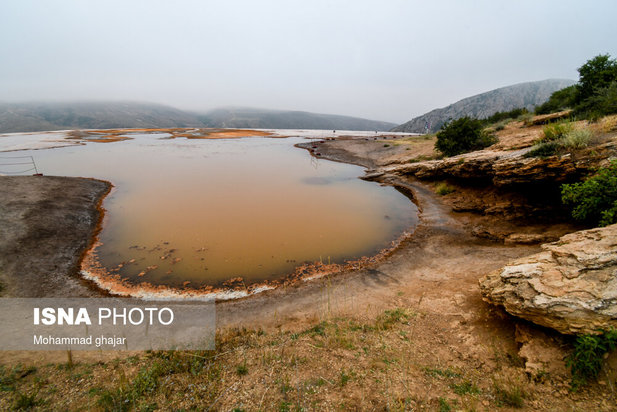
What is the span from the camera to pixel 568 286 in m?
3.63

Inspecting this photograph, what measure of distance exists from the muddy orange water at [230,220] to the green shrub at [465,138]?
7.40 m

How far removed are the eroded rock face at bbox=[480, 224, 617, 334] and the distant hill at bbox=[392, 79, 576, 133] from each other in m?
125

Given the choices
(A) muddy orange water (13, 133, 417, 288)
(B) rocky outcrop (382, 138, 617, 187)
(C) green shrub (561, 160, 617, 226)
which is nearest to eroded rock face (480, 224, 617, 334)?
(C) green shrub (561, 160, 617, 226)

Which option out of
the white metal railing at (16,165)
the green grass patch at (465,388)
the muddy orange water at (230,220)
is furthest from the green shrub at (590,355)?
the white metal railing at (16,165)

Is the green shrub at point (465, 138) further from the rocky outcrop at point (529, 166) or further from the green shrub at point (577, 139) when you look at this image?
the green shrub at point (577, 139)

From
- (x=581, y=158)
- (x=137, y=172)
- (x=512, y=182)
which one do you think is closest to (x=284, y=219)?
(x=512, y=182)

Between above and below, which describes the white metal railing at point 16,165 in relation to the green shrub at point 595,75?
below

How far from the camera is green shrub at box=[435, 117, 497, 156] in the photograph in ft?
59.1

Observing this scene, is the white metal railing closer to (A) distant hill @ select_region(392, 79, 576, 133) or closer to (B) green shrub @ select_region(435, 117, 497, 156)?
(B) green shrub @ select_region(435, 117, 497, 156)

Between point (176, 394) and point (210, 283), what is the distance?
3.73 meters

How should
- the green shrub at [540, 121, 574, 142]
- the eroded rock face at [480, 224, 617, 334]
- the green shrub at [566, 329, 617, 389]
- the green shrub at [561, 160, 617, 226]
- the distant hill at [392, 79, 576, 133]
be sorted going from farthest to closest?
the distant hill at [392, 79, 576, 133] < the green shrub at [540, 121, 574, 142] < the green shrub at [561, 160, 617, 226] < the eroded rock face at [480, 224, 617, 334] < the green shrub at [566, 329, 617, 389]

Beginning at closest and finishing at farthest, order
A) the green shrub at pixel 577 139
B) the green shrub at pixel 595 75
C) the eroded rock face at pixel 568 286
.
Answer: the eroded rock face at pixel 568 286 → the green shrub at pixel 577 139 → the green shrub at pixel 595 75

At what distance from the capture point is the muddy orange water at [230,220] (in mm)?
7602

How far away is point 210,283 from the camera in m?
6.80
